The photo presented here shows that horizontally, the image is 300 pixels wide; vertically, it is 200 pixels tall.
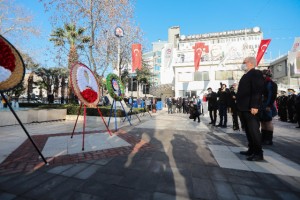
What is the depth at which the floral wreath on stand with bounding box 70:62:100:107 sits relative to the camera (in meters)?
4.17

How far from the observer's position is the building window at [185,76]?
35.7 metres

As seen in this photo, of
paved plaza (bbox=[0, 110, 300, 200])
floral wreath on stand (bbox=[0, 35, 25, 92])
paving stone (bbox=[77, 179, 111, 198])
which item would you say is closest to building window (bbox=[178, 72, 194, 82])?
paved plaza (bbox=[0, 110, 300, 200])

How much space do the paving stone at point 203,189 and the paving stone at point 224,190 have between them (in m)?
0.06

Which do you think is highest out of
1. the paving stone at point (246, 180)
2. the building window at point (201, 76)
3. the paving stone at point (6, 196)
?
the building window at point (201, 76)

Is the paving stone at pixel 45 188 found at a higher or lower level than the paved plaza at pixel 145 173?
higher

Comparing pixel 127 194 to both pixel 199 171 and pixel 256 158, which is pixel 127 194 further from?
pixel 256 158

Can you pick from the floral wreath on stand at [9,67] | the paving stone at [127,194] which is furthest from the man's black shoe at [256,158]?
the floral wreath on stand at [9,67]

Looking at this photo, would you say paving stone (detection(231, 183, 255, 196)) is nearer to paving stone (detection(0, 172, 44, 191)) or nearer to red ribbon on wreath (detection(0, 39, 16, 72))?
paving stone (detection(0, 172, 44, 191))

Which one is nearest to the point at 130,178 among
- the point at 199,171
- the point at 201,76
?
the point at 199,171

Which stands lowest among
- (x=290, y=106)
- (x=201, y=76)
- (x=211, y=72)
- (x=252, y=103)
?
(x=290, y=106)

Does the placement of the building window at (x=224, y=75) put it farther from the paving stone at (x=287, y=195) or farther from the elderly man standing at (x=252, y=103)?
the paving stone at (x=287, y=195)

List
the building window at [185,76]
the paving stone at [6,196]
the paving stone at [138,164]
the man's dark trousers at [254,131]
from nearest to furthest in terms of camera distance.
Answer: the paving stone at [6,196] < the paving stone at [138,164] < the man's dark trousers at [254,131] < the building window at [185,76]

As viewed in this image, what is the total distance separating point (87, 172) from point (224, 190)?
195 centimetres

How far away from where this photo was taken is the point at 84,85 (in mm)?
4523
